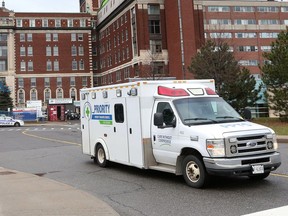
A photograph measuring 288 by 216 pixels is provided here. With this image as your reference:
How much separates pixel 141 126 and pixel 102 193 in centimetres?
208

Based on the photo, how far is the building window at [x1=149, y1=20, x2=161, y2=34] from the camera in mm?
74375

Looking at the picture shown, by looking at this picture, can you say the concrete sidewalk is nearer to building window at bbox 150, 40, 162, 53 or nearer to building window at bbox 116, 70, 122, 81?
building window at bbox 150, 40, 162, 53

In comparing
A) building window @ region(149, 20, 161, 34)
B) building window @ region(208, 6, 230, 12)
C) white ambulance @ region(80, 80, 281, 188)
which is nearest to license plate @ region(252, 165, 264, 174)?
white ambulance @ region(80, 80, 281, 188)

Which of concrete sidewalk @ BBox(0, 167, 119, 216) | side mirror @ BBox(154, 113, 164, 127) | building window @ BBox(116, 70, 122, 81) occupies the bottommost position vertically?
concrete sidewalk @ BBox(0, 167, 119, 216)

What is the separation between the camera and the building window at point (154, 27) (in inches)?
2928

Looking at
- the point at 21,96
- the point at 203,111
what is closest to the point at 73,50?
the point at 21,96

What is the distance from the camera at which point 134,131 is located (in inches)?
396

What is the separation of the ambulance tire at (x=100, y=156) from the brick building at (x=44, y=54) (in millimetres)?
79554

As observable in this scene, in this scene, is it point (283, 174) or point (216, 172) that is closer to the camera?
point (216, 172)

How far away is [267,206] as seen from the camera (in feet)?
21.9

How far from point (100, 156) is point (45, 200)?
498 cm

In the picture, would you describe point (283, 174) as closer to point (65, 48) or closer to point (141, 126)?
point (141, 126)

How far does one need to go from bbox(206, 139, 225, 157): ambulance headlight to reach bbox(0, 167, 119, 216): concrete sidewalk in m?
2.38

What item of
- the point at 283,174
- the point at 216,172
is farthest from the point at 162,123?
the point at 283,174
